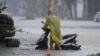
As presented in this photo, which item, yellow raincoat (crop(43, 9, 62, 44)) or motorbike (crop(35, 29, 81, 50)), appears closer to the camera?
yellow raincoat (crop(43, 9, 62, 44))

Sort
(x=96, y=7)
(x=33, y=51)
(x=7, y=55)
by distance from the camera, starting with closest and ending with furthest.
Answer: (x=7, y=55) → (x=33, y=51) → (x=96, y=7)

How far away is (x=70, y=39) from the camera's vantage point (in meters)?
16.2

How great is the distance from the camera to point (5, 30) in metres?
16.6

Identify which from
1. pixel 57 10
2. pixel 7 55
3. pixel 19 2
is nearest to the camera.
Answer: pixel 7 55

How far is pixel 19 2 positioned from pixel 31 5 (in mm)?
20386

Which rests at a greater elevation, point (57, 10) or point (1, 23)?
point (1, 23)

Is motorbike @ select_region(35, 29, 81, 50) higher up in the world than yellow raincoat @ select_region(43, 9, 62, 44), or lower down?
lower down

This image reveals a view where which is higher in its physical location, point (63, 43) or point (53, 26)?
point (53, 26)

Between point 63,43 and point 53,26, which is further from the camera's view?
point 63,43

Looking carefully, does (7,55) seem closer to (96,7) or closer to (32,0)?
(96,7)

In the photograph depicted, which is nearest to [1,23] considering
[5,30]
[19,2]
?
[5,30]

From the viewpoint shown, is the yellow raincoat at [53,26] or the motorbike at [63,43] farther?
the motorbike at [63,43]

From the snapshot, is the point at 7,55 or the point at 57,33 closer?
the point at 7,55

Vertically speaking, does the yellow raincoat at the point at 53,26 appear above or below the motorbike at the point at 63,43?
above
